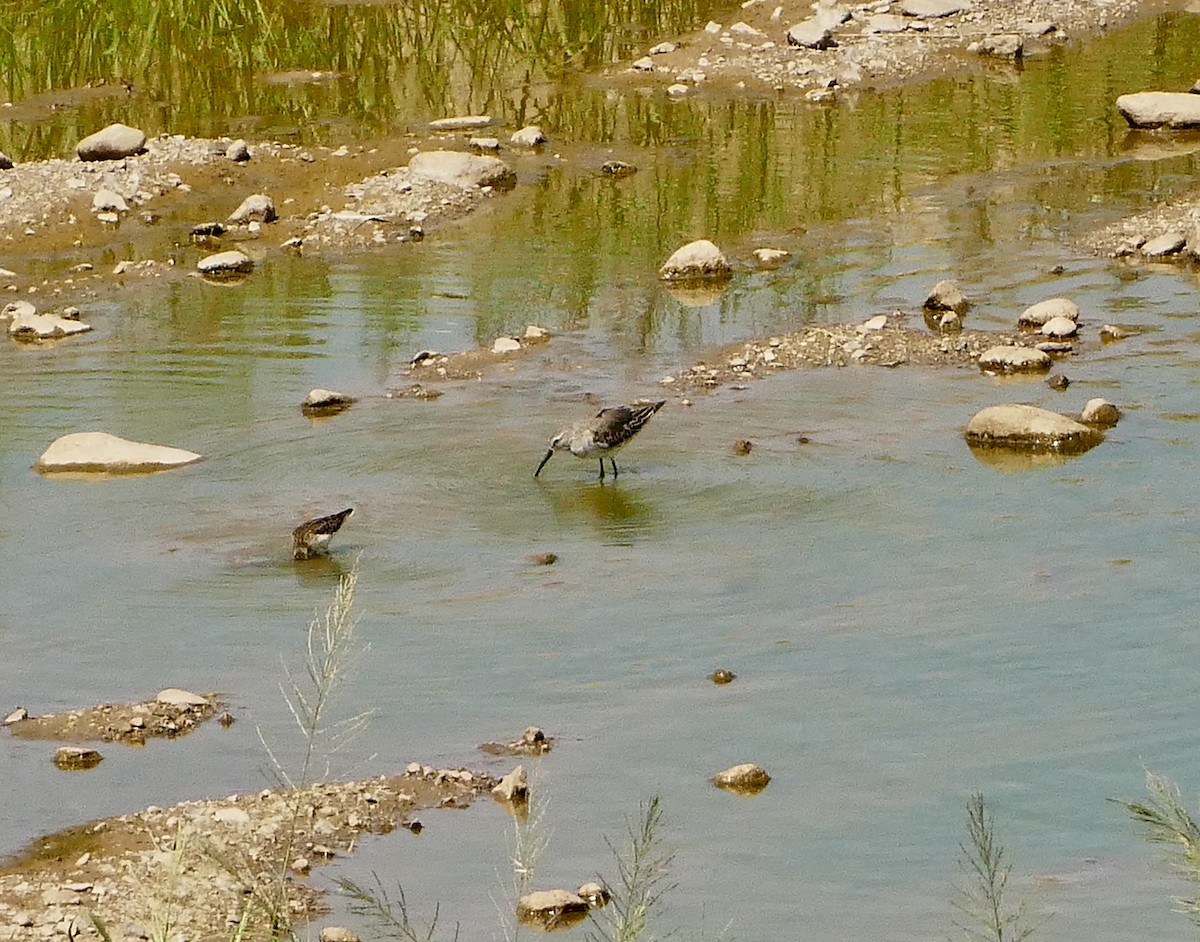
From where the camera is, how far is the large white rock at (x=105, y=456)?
12.7m

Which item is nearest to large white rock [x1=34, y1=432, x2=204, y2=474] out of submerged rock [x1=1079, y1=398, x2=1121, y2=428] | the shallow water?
the shallow water

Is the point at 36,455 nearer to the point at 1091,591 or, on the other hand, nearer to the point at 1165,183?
the point at 1091,591

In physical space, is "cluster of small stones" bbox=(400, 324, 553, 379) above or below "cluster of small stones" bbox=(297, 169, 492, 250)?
below

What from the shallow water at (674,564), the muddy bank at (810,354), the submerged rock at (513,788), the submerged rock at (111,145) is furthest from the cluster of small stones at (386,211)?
the submerged rock at (513,788)

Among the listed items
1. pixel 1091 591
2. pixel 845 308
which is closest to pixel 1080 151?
pixel 845 308

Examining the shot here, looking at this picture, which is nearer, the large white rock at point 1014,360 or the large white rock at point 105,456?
the large white rock at point 105,456

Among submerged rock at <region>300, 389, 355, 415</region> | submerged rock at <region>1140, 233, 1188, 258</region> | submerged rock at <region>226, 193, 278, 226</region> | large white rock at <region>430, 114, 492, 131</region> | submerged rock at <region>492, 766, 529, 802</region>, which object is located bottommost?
submerged rock at <region>492, 766, 529, 802</region>

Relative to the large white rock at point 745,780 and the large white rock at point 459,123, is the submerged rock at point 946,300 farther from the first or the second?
the large white rock at point 459,123

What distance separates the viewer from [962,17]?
2462 cm

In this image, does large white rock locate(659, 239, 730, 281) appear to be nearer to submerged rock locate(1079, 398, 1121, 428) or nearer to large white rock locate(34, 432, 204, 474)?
submerged rock locate(1079, 398, 1121, 428)

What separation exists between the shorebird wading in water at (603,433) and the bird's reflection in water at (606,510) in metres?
0.17

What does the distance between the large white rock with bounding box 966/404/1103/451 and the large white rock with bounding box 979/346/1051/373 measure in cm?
141

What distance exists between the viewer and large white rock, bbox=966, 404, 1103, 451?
12.0m

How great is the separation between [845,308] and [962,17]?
10.5 meters
